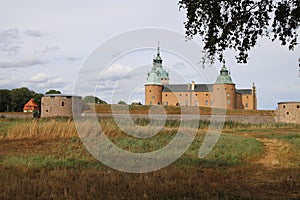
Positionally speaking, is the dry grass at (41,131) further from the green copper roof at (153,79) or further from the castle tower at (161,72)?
the castle tower at (161,72)

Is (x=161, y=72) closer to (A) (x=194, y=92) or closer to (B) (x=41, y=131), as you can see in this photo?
(A) (x=194, y=92)

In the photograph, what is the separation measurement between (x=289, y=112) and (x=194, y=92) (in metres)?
47.8

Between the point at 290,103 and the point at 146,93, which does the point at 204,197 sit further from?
the point at 146,93

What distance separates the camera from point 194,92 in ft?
324

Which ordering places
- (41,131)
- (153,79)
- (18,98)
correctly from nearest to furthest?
(41,131), (18,98), (153,79)

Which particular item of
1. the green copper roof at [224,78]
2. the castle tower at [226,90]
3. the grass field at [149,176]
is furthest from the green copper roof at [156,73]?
the grass field at [149,176]

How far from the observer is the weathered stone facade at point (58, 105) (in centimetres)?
5322

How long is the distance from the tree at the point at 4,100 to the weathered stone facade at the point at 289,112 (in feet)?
203

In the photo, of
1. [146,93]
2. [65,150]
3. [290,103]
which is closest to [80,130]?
[65,150]

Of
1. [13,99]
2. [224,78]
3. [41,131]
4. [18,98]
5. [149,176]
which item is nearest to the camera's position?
[149,176]

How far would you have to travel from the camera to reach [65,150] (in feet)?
45.6

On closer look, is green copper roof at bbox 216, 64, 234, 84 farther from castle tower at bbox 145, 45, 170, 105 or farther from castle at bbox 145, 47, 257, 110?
castle tower at bbox 145, 45, 170, 105

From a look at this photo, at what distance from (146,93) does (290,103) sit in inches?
1691

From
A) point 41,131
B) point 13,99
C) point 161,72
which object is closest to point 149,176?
point 41,131
